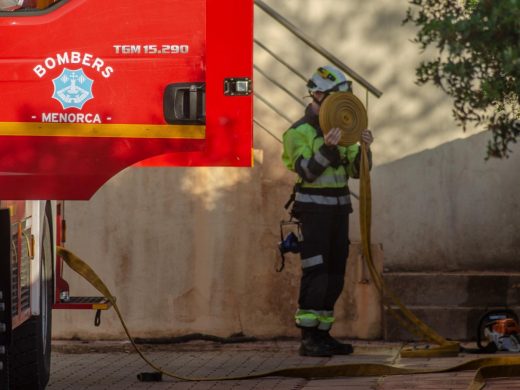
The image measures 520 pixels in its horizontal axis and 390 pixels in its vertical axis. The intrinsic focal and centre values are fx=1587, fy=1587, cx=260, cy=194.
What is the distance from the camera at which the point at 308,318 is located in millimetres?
10805

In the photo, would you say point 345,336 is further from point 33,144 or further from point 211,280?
point 33,144

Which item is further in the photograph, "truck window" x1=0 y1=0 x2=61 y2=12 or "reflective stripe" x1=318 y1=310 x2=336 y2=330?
"reflective stripe" x1=318 y1=310 x2=336 y2=330

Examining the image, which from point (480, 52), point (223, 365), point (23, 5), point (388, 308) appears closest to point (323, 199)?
point (388, 308)

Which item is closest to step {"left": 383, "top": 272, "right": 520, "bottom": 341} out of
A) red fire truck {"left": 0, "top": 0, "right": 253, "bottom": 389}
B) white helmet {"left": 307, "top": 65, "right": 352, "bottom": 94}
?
white helmet {"left": 307, "top": 65, "right": 352, "bottom": 94}

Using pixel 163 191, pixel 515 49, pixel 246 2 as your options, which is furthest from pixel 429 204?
pixel 515 49

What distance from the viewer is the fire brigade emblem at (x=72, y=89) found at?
7508 millimetres

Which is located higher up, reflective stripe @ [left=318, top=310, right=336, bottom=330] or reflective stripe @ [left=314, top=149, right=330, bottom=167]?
reflective stripe @ [left=314, top=149, right=330, bottom=167]

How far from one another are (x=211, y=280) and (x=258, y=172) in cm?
89

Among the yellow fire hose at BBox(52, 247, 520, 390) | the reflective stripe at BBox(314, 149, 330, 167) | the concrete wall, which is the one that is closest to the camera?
the yellow fire hose at BBox(52, 247, 520, 390)

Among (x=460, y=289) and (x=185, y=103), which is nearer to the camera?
(x=185, y=103)

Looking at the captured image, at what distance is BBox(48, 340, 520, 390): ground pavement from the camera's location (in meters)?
9.21

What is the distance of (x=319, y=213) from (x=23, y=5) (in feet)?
12.1

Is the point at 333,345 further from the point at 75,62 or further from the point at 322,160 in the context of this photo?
the point at 75,62

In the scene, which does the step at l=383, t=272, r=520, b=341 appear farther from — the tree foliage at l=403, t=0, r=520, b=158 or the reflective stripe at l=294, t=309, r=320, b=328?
the tree foliage at l=403, t=0, r=520, b=158
